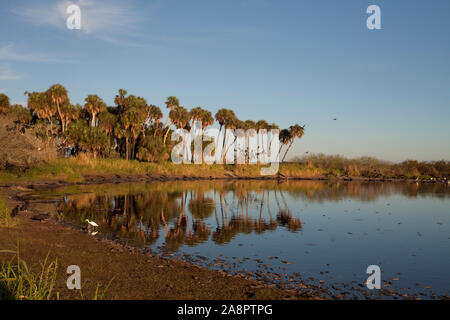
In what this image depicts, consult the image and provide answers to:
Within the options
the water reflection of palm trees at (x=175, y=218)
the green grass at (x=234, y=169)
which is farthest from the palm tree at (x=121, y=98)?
the water reflection of palm trees at (x=175, y=218)

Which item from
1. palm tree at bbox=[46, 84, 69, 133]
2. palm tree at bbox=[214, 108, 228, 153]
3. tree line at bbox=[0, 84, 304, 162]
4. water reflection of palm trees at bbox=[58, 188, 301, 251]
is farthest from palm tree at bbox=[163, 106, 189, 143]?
water reflection of palm trees at bbox=[58, 188, 301, 251]

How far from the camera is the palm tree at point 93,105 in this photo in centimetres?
5791

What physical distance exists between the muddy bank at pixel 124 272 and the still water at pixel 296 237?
1.03m

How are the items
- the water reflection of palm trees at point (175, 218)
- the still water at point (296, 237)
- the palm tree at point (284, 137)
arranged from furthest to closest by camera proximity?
the palm tree at point (284, 137) → the water reflection of palm trees at point (175, 218) → the still water at point (296, 237)

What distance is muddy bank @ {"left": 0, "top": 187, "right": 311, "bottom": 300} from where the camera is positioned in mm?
7543

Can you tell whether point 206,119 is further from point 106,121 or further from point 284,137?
point 284,137

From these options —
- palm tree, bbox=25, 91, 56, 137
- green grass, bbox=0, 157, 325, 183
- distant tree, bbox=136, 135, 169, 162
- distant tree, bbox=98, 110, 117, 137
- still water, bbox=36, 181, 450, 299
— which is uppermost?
palm tree, bbox=25, 91, 56, 137

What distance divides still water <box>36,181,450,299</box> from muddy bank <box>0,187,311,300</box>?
1033 mm

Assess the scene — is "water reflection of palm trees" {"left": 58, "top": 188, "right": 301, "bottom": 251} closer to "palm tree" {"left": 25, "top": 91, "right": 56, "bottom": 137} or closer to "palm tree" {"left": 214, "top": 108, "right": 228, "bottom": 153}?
"palm tree" {"left": 25, "top": 91, "right": 56, "bottom": 137}

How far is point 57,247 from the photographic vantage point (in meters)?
11.0

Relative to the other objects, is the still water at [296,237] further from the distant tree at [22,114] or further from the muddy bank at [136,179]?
the distant tree at [22,114]
